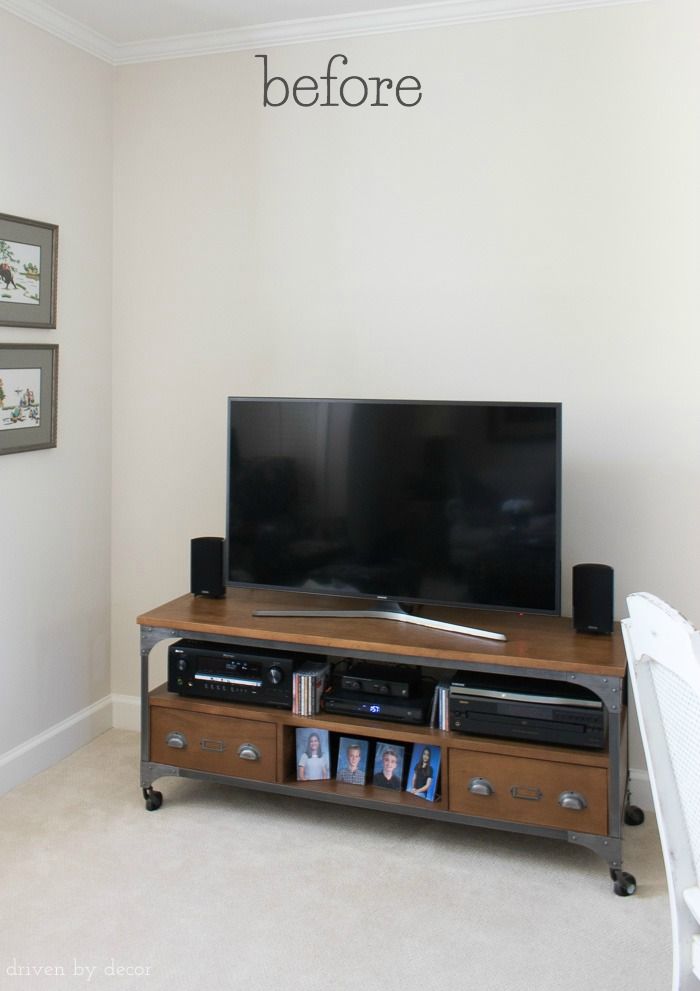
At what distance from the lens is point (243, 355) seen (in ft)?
11.3

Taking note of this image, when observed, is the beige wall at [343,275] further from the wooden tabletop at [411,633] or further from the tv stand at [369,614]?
the tv stand at [369,614]

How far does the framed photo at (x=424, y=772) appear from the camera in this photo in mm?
2771

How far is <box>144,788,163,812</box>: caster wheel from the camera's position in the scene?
2979 millimetres

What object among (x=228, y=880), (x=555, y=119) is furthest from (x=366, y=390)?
(x=228, y=880)

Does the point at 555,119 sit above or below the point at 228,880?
above

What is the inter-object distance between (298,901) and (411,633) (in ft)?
2.71

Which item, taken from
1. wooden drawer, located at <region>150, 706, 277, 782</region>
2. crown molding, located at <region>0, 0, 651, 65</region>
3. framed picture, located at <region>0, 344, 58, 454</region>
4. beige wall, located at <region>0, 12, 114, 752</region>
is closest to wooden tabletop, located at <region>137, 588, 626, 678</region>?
wooden drawer, located at <region>150, 706, 277, 782</region>

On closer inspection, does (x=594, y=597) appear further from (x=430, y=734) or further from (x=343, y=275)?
(x=343, y=275)

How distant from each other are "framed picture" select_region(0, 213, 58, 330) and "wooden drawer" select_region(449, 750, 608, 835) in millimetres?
2016

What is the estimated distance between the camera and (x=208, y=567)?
125 inches

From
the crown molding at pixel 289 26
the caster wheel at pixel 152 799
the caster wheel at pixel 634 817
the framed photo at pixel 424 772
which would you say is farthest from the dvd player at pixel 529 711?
the crown molding at pixel 289 26

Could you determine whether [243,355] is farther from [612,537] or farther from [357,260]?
[612,537]

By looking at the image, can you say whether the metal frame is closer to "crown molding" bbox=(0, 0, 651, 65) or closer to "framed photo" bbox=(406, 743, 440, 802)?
"framed photo" bbox=(406, 743, 440, 802)

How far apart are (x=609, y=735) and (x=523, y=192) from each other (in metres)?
1.77
